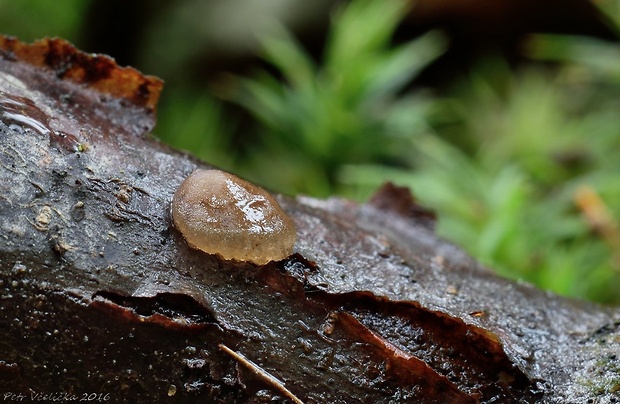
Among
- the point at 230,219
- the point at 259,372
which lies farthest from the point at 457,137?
the point at 259,372

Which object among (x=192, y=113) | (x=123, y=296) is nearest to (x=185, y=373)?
(x=123, y=296)

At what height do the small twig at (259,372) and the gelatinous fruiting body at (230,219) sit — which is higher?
the gelatinous fruiting body at (230,219)

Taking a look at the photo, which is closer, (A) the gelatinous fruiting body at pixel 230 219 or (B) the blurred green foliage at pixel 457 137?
(A) the gelatinous fruiting body at pixel 230 219

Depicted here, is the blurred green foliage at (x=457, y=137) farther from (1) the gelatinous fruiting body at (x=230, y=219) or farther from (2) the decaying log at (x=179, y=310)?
(1) the gelatinous fruiting body at (x=230, y=219)

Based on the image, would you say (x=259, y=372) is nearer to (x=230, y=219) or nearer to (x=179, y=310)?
(x=179, y=310)

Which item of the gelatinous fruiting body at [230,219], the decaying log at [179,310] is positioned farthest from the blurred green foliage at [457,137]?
the gelatinous fruiting body at [230,219]

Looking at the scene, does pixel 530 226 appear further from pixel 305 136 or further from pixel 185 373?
pixel 185 373
